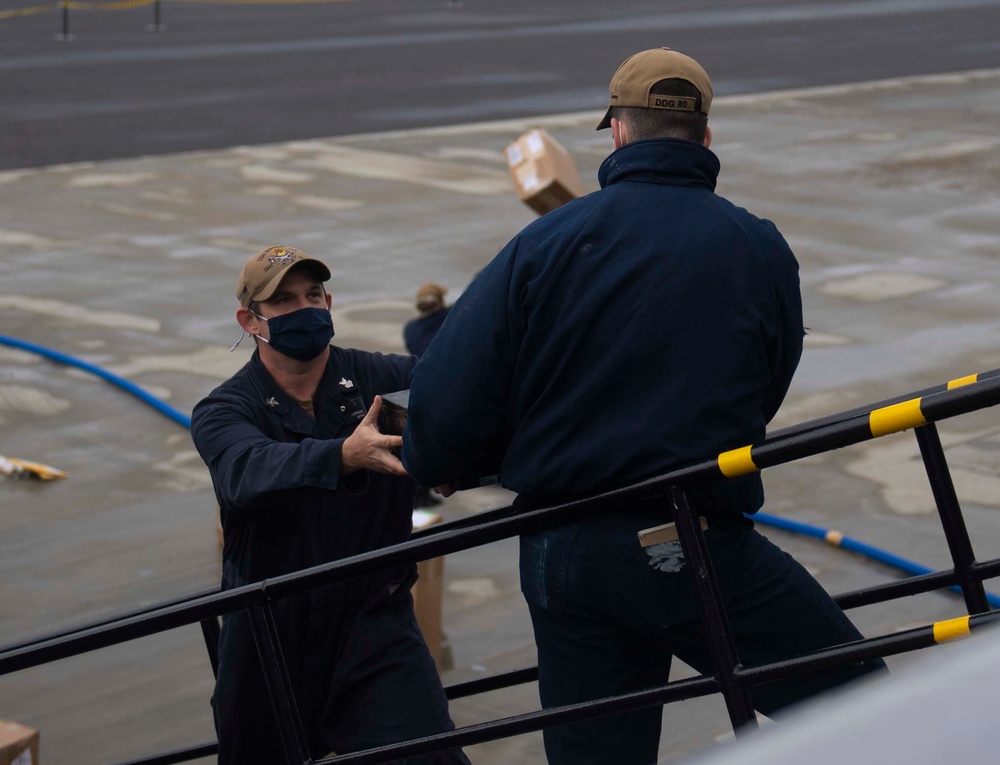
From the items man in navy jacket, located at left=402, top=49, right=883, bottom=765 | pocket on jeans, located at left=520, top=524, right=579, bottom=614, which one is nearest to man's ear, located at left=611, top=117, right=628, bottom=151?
man in navy jacket, located at left=402, top=49, right=883, bottom=765

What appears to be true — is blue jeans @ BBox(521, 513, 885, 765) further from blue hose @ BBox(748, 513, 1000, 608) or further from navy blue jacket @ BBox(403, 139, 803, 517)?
blue hose @ BBox(748, 513, 1000, 608)

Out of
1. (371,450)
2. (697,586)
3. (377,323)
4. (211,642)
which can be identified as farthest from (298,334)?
(377,323)

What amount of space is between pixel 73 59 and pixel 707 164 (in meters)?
27.1

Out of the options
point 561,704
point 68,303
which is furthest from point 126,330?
point 561,704

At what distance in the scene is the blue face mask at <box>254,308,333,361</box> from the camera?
13.1ft

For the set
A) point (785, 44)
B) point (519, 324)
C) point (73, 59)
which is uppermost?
point (73, 59)

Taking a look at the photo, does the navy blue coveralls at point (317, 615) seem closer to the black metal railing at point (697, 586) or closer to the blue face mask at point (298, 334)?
the blue face mask at point (298, 334)

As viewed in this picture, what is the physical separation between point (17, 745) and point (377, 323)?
726 centimetres

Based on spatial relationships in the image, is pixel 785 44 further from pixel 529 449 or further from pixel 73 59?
pixel 529 449

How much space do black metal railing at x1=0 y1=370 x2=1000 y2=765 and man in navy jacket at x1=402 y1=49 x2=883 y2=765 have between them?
0.36ft

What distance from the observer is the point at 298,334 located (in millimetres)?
3986

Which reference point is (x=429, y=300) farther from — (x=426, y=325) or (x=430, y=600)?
(x=430, y=600)

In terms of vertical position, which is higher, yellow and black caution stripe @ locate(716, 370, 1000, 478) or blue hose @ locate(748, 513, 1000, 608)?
yellow and black caution stripe @ locate(716, 370, 1000, 478)

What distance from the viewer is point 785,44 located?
102ft
